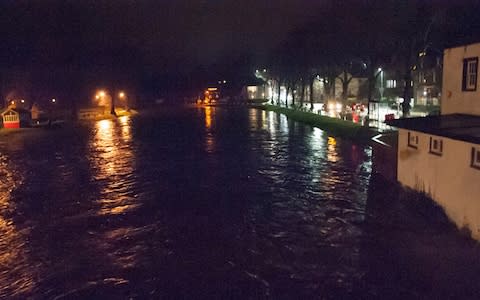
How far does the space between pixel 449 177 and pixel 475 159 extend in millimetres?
1858

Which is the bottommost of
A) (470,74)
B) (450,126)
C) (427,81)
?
(450,126)

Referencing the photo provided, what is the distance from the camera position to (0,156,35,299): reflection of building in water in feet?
46.8

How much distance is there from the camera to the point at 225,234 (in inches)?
732

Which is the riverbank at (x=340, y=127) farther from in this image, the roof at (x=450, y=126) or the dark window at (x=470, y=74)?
the dark window at (x=470, y=74)

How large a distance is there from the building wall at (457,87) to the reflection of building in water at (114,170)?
53.0ft

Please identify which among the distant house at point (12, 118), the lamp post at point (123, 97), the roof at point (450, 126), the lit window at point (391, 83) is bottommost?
the distant house at point (12, 118)

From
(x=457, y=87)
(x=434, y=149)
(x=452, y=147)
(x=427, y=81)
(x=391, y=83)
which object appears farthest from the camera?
(x=391, y=83)

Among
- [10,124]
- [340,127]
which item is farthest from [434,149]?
[10,124]

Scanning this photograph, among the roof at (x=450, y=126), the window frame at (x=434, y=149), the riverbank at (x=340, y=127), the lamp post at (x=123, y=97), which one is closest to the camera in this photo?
the roof at (x=450, y=126)

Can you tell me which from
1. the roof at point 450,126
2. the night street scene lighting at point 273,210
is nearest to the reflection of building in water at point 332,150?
the night street scene lighting at point 273,210

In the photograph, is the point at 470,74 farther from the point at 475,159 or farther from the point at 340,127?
the point at 340,127

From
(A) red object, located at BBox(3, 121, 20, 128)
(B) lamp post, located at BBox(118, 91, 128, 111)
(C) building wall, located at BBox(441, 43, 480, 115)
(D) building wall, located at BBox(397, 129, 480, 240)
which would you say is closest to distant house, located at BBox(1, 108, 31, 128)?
(A) red object, located at BBox(3, 121, 20, 128)

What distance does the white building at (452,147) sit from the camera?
1530 centimetres

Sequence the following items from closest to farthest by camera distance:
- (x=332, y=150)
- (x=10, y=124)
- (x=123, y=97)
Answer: (x=332, y=150)
(x=10, y=124)
(x=123, y=97)
